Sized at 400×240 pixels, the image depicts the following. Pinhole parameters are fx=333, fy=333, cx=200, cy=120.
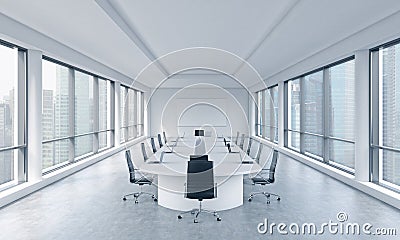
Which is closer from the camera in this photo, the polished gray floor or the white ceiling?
the polished gray floor

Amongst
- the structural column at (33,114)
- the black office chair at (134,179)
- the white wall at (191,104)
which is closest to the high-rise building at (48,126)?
the structural column at (33,114)

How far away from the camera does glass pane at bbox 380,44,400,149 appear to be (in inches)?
227

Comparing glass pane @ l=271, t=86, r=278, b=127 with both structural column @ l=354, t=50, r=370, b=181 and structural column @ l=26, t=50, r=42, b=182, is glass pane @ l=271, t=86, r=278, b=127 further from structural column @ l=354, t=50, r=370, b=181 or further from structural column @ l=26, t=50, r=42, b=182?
structural column @ l=26, t=50, r=42, b=182

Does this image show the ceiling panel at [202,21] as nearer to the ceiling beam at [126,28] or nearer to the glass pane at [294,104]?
the ceiling beam at [126,28]

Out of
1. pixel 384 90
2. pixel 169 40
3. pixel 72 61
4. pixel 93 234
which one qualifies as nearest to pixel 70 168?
pixel 72 61

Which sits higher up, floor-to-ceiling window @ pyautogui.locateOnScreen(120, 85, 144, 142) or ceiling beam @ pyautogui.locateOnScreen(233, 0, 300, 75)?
ceiling beam @ pyautogui.locateOnScreen(233, 0, 300, 75)

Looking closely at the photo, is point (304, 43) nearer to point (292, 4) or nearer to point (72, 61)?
Result: point (292, 4)

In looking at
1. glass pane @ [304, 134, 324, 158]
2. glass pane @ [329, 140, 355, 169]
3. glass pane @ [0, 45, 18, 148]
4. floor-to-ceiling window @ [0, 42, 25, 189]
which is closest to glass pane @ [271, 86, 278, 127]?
glass pane @ [304, 134, 324, 158]

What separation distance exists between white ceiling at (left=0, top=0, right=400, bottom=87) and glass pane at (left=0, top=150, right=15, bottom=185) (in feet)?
7.44

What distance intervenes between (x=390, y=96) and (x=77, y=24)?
220 inches

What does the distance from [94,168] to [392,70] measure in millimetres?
7226

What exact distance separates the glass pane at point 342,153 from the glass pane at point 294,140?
307 cm

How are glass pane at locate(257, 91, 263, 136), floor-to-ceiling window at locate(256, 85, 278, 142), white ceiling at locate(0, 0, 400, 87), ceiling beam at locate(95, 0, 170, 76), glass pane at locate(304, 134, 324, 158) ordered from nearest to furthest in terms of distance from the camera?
white ceiling at locate(0, 0, 400, 87), ceiling beam at locate(95, 0, 170, 76), glass pane at locate(304, 134, 324, 158), floor-to-ceiling window at locate(256, 85, 278, 142), glass pane at locate(257, 91, 263, 136)

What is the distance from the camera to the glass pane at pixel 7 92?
231 inches
